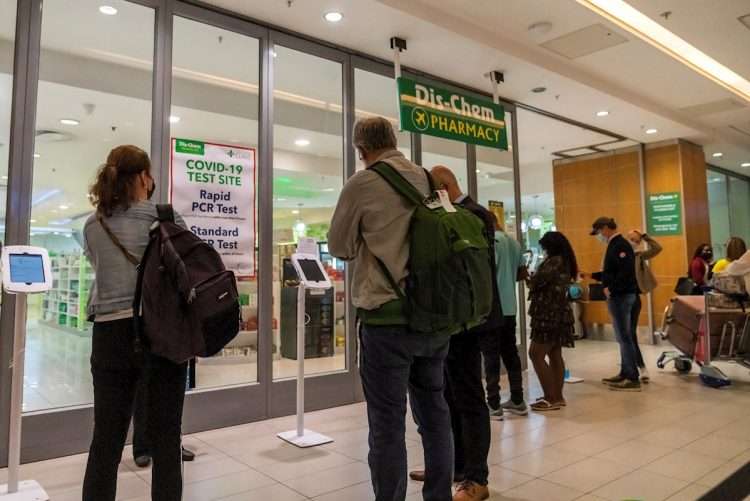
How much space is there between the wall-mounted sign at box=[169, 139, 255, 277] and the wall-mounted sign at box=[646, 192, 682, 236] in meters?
6.58

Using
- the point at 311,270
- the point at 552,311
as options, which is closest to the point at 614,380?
the point at 552,311

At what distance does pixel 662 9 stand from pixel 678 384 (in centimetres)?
325

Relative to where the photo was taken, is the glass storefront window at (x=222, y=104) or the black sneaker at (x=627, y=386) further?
the black sneaker at (x=627, y=386)

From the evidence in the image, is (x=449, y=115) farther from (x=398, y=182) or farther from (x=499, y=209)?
(x=398, y=182)

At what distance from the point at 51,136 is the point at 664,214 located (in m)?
7.87

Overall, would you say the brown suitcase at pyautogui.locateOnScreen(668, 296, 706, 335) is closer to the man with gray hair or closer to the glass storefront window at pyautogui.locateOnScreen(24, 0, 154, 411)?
the man with gray hair

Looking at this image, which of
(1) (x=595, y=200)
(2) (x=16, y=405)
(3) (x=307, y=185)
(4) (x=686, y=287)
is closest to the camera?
(2) (x=16, y=405)

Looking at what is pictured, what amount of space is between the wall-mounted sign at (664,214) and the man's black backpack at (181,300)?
306 inches

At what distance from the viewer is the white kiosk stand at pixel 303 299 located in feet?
10.2

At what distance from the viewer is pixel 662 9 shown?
4230 mm

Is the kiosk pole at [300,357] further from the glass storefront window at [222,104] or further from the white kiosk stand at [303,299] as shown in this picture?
the glass storefront window at [222,104]

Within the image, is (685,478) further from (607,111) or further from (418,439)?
(607,111)

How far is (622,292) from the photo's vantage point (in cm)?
452

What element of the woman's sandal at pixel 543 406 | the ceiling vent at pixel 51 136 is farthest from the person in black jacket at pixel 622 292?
the ceiling vent at pixel 51 136
